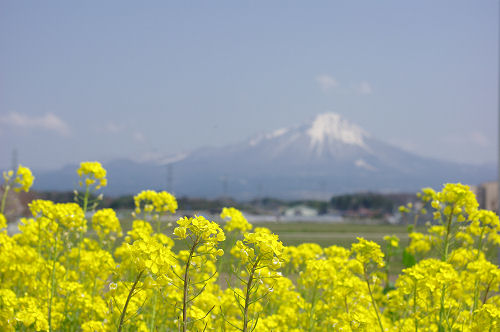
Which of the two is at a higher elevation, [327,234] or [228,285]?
[228,285]

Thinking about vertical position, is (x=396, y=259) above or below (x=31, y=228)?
below

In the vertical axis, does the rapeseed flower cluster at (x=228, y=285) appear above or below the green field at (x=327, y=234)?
above

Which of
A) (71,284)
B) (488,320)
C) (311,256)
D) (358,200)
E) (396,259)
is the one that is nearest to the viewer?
(488,320)

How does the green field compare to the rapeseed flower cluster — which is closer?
the rapeseed flower cluster

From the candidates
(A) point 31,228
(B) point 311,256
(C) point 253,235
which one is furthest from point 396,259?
(C) point 253,235

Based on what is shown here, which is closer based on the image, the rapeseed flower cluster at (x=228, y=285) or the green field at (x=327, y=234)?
the rapeseed flower cluster at (x=228, y=285)

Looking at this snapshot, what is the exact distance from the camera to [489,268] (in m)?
3.53

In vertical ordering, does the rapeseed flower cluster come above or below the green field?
above

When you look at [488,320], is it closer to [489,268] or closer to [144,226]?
[489,268]

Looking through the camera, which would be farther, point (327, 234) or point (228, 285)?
point (327, 234)

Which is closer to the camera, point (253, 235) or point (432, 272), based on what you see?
point (253, 235)

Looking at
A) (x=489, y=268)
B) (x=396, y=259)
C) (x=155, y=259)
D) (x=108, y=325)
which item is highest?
(x=155, y=259)

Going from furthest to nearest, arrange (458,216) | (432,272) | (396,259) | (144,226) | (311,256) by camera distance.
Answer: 1. (396,259)
2. (311,256)
3. (144,226)
4. (458,216)
5. (432,272)

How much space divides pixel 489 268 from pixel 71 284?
2.91 meters
